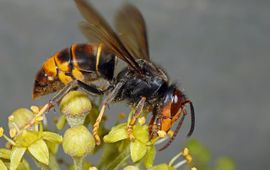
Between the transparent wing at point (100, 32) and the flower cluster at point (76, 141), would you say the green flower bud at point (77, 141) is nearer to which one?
the flower cluster at point (76, 141)

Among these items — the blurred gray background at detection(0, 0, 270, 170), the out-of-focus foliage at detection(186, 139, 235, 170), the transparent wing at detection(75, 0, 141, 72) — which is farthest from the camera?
the blurred gray background at detection(0, 0, 270, 170)

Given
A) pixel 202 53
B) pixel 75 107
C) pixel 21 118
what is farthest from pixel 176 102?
pixel 202 53

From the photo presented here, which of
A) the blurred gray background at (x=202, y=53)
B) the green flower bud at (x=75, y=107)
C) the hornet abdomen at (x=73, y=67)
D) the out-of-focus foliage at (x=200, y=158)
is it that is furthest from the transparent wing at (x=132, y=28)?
the blurred gray background at (x=202, y=53)

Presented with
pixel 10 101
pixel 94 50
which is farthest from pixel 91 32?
pixel 10 101

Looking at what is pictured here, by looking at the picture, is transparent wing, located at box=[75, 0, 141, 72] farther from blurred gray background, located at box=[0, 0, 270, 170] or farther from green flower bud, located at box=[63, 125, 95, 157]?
blurred gray background, located at box=[0, 0, 270, 170]

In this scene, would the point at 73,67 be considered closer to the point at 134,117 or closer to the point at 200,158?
the point at 134,117

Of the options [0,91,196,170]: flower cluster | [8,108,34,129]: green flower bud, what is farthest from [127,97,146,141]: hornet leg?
[8,108,34,129]: green flower bud
